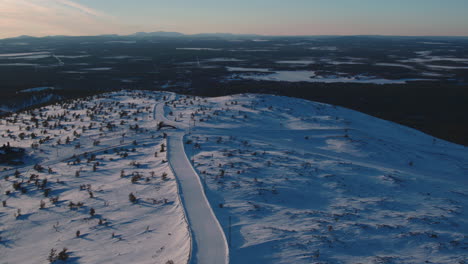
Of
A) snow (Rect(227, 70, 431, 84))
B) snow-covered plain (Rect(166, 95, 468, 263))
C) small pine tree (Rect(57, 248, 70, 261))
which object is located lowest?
small pine tree (Rect(57, 248, 70, 261))

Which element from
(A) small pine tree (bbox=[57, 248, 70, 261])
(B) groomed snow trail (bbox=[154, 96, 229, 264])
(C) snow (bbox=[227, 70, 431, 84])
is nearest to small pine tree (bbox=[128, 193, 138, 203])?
(B) groomed snow trail (bbox=[154, 96, 229, 264])

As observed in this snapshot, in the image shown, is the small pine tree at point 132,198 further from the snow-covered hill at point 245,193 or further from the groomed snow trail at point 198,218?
the groomed snow trail at point 198,218

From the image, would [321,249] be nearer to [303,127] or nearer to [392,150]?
[392,150]

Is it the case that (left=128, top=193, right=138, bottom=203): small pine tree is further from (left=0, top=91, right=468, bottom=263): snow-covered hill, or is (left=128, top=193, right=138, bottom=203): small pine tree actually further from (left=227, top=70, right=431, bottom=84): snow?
(left=227, top=70, right=431, bottom=84): snow

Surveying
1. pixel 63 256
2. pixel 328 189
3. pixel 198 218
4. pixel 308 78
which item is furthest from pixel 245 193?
pixel 308 78

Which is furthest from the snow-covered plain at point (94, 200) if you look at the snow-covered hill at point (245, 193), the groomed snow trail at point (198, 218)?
the groomed snow trail at point (198, 218)
